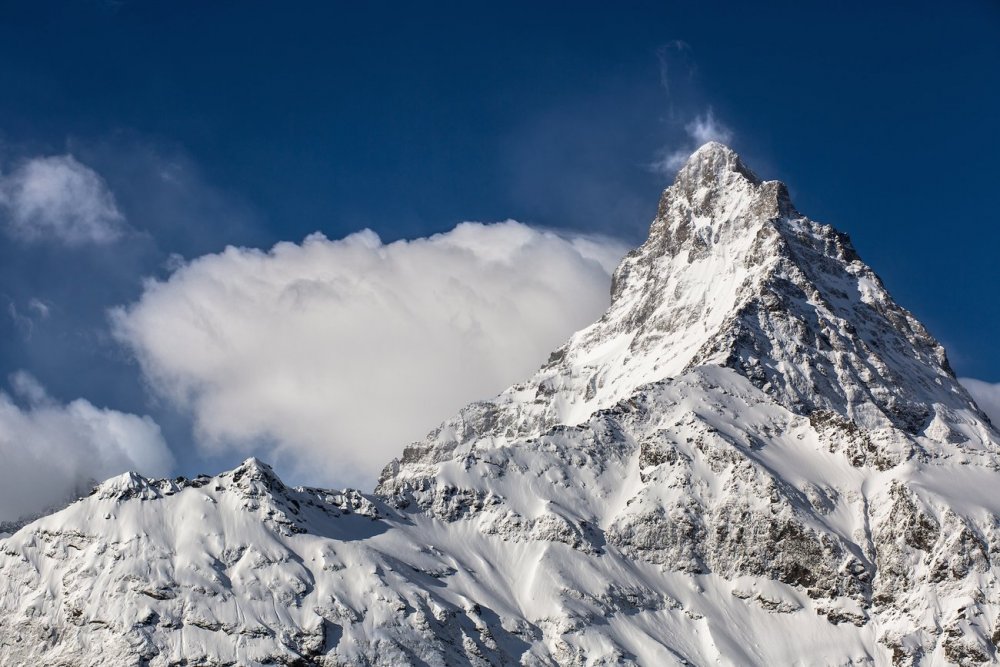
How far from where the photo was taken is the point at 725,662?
181 metres

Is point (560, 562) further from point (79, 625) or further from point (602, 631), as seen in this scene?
point (79, 625)

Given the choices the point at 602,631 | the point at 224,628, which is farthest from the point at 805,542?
the point at 224,628

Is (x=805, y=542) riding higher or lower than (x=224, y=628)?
higher

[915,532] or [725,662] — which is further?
[915,532]

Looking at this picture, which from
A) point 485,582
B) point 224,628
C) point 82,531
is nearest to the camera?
point 224,628

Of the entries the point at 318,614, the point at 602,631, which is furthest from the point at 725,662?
the point at 318,614

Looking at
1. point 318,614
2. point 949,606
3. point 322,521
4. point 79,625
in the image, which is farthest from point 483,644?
point 949,606

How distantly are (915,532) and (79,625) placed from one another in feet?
429

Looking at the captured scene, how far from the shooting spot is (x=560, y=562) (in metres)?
194

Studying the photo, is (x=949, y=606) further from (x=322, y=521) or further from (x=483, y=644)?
(x=322, y=521)

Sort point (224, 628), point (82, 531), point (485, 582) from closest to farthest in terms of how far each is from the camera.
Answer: point (224, 628) < point (82, 531) < point (485, 582)

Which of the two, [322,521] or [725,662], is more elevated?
[322,521]

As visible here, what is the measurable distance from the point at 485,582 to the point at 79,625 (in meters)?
61.4

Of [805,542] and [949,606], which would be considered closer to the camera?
[949,606]
